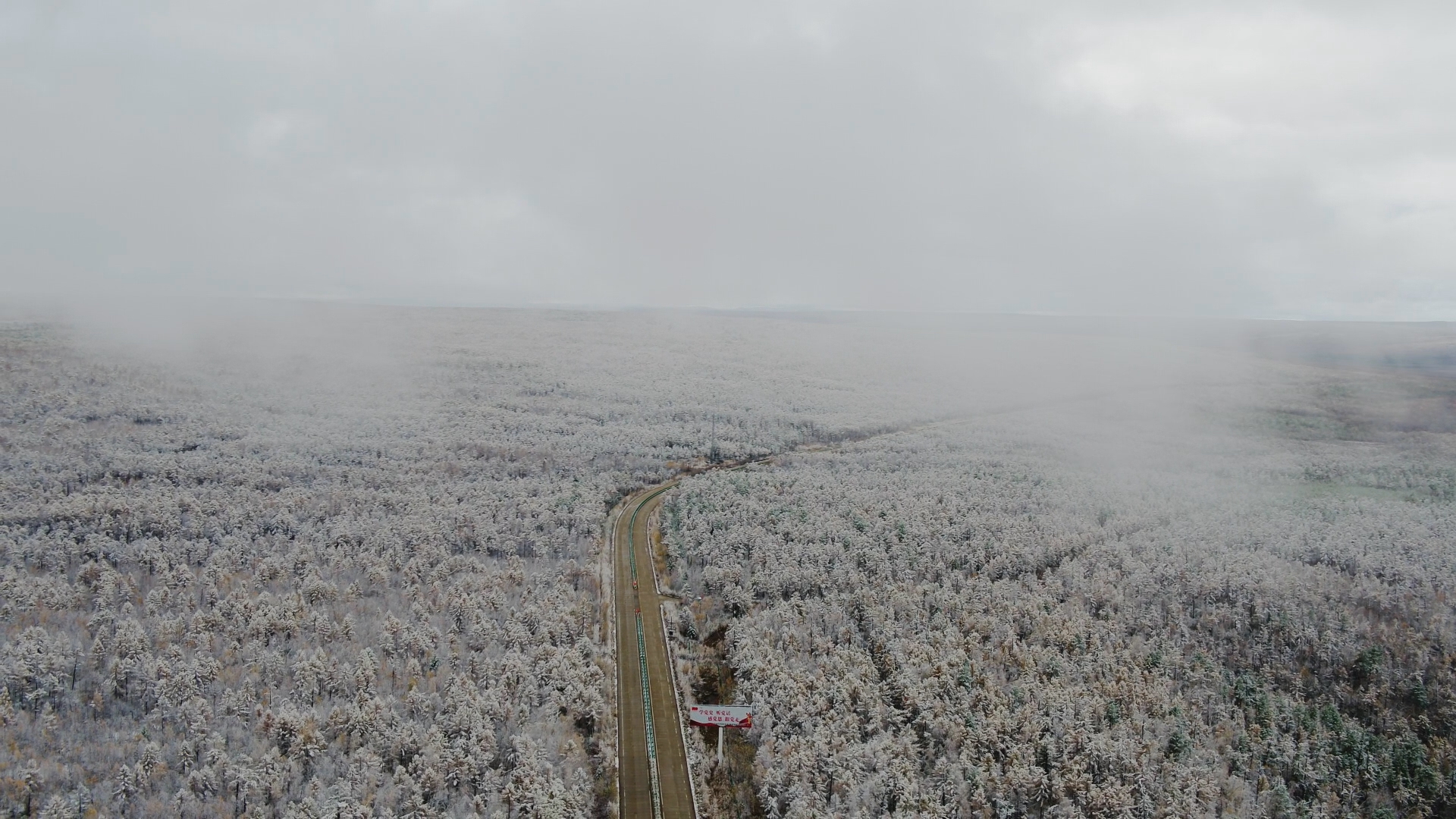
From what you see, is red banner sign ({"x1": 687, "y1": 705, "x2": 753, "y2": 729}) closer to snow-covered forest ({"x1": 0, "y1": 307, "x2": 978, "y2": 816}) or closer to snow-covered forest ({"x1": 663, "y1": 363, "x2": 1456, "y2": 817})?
snow-covered forest ({"x1": 663, "y1": 363, "x2": 1456, "y2": 817})

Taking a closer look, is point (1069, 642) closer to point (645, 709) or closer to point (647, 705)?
point (647, 705)

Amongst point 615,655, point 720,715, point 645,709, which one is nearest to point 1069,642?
point 720,715

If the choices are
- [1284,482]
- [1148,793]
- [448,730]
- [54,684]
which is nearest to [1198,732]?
[1148,793]

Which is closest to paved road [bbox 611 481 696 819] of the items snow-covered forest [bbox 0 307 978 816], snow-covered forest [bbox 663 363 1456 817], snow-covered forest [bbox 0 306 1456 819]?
snow-covered forest [bbox 0 306 1456 819]

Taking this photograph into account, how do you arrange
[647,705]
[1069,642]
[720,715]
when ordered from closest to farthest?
[720,715] < [647,705] < [1069,642]

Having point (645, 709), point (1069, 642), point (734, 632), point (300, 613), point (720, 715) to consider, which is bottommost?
point (645, 709)

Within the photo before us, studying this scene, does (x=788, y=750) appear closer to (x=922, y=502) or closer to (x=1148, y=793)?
(x=1148, y=793)

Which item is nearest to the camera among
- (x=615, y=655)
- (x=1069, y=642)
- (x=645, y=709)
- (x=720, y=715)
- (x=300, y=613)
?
(x=720, y=715)
